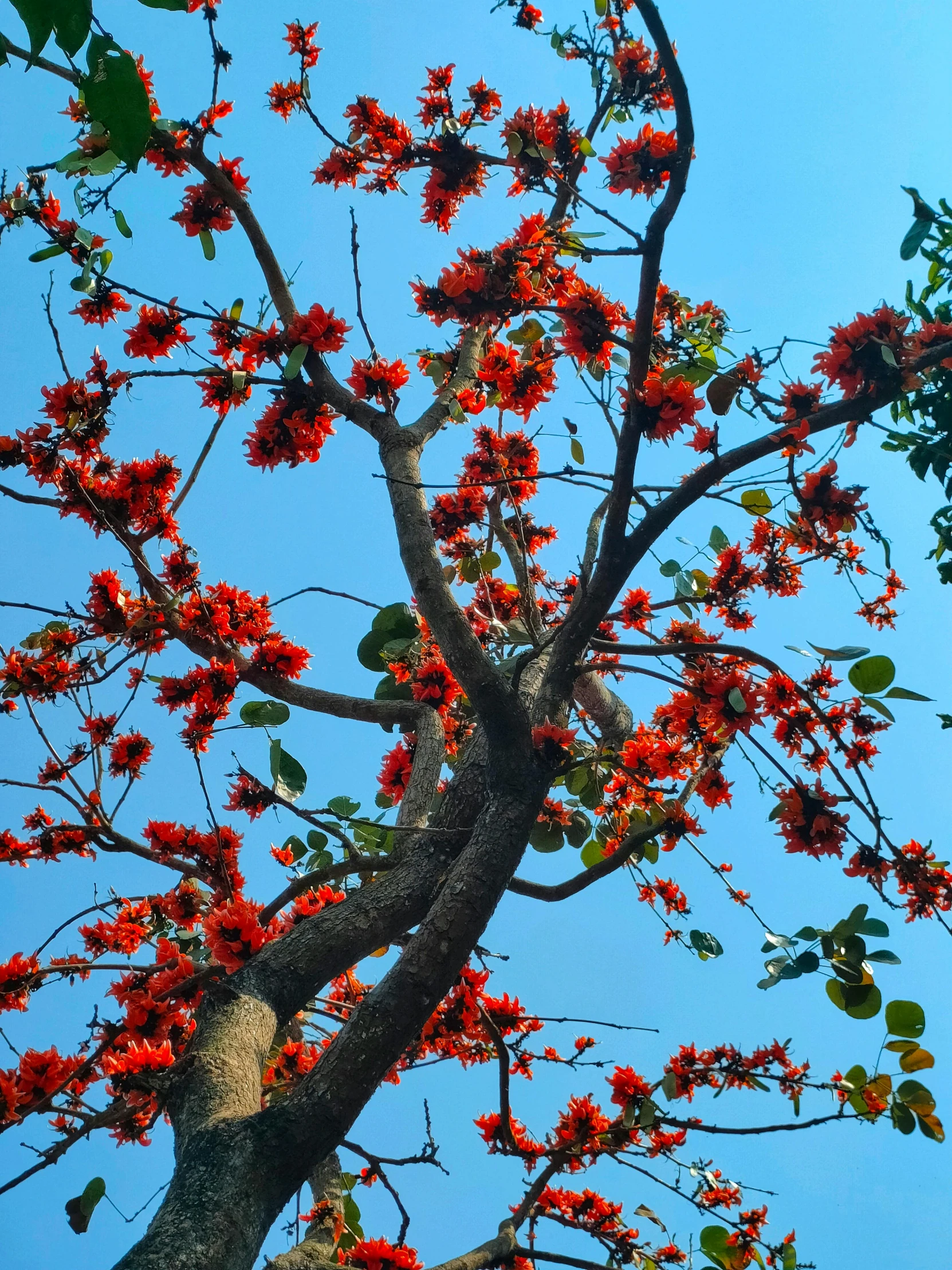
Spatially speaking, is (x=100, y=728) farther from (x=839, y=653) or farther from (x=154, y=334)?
(x=839, y=653)

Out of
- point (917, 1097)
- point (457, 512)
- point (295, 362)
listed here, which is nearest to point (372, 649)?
point (457, 512)

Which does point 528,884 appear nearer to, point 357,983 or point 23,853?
point 357,983

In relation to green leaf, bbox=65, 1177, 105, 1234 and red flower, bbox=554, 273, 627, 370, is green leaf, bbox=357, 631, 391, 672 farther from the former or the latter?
green leaf, bbox=65, 1177, 105, 1234

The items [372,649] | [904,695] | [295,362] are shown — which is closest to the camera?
[904,695]

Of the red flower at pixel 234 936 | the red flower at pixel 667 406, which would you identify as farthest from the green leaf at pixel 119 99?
the red flower at pixel 234 936

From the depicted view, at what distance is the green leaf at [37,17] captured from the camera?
0.57 meters

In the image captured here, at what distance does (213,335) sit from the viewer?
2.92 m

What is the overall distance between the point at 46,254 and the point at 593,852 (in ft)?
8.54

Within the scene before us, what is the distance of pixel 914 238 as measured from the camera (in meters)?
1.88

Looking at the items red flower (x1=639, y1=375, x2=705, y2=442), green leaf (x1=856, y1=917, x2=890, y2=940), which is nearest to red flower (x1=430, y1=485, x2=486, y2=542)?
red flower (x1=639, y1=375, x2=705, y2=442)

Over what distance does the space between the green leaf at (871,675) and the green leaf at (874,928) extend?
0.45 metres

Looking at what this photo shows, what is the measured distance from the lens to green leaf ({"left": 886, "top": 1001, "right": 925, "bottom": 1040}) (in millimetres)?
1609

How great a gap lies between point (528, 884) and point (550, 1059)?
1.07 m

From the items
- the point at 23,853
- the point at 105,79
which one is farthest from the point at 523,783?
the point at 23,853
